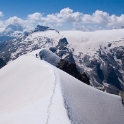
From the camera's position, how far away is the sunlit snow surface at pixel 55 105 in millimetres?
30406

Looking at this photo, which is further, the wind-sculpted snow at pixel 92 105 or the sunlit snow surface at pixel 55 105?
the wind-sculpted snow at pixel 92 105

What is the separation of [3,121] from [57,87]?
1786 centimetres

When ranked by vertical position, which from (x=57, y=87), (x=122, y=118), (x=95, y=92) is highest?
(x=57, y=87)

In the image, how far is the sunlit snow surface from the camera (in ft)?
99.8

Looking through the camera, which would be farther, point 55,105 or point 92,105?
point 92,105

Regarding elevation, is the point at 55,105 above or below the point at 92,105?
above

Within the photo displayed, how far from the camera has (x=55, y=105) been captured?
114 feet

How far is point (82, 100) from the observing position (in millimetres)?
46000

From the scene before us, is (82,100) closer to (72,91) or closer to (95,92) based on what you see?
(72,91)

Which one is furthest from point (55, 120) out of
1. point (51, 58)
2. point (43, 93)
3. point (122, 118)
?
point (51, 58)

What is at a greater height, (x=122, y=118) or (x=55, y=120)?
(x=55, y=120)

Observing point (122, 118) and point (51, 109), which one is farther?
point (122, 118)

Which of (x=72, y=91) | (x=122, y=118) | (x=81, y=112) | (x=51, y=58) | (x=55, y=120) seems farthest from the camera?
(x=51, y=58)

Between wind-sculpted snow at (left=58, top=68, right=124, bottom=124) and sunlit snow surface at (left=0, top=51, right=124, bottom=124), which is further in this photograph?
wind-sculpted snow at (left=58, top=68, right=124, bottom=124)
